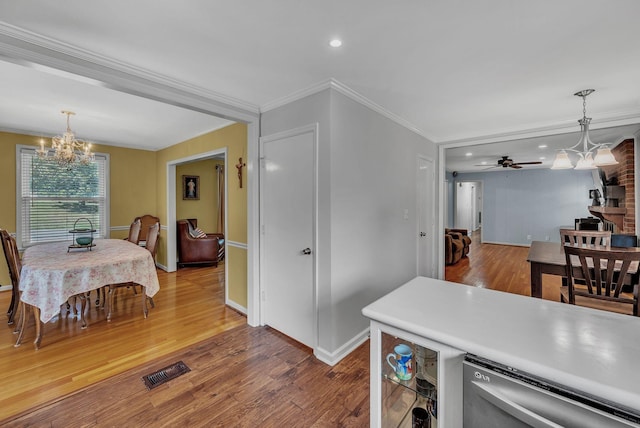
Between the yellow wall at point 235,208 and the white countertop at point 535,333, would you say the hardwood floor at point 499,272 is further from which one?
the white countertop at point 535,333

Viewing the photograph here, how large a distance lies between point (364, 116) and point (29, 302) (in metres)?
3.52

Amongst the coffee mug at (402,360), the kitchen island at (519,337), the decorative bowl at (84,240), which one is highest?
the decorative bowl at (84,240)

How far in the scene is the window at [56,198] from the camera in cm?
426

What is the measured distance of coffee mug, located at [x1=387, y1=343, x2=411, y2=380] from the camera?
1225 mm

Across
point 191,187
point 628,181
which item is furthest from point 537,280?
point 191,187

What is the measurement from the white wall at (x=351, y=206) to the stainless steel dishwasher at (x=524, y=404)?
1469 millimetres

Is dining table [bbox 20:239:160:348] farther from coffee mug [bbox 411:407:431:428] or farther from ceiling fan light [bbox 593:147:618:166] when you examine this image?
ceiling fan light [bbox 593:147:618:166]

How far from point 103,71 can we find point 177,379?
7.53 ft

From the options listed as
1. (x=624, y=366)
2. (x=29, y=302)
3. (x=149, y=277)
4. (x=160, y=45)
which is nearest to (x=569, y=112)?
(x=624, y=366)


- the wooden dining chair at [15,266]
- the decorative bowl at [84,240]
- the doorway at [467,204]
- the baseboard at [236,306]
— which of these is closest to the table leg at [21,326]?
the wooden dining chair at [15,266]

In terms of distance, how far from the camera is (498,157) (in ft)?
20.7

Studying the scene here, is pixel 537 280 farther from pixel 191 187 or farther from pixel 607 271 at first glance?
pixel 191 187

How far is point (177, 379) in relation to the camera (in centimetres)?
211

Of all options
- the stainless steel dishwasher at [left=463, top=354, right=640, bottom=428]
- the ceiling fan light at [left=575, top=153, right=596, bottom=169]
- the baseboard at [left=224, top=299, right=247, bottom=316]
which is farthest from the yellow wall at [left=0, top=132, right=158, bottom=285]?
the ceiling fan light at [left=575, top=153, right=596, bottom=169]
